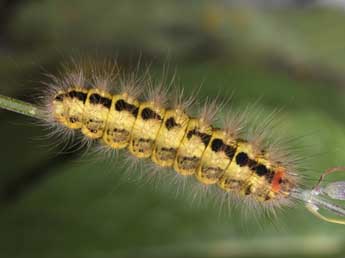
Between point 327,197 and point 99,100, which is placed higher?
point 99,100

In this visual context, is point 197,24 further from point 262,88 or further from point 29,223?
point 29,223

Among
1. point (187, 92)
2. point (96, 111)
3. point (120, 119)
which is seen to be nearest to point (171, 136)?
point (120, 119)

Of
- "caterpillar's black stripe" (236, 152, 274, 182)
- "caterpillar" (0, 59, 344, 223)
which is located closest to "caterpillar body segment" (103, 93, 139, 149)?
"caterpillar" (0, 59, 344, 223)

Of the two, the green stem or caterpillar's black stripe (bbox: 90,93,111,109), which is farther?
caterpillar's black stripe (bbox: 90,93,111,109)

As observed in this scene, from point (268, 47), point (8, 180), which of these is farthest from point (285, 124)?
point (8, 180)

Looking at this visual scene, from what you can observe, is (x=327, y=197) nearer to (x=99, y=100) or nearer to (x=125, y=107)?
(x=125, y=107)

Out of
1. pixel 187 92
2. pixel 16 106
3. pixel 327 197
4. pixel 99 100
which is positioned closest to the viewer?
pixel 16 106

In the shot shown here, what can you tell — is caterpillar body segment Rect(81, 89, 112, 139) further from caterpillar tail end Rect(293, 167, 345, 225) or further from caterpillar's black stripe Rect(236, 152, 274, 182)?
caterpillar tail end Rect(293, 167, 345, 225)
